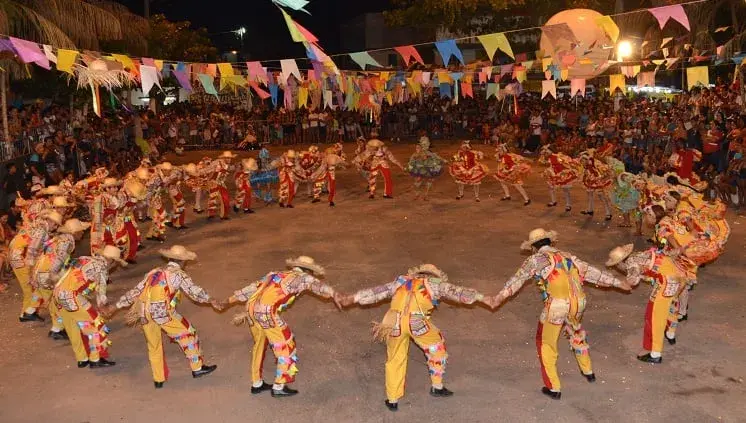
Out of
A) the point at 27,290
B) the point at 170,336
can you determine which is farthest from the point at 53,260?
the point at 170,336

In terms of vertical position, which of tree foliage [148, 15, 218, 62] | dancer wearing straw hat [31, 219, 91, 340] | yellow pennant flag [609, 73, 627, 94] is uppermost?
tree foliage [148, 15, 218, 62]

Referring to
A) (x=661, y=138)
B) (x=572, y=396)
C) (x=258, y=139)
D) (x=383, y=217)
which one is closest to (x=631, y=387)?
(x=572, y=396)

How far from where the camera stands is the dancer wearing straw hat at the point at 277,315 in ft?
21.6

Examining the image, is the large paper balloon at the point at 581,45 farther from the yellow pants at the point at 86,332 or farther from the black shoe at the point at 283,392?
the yellow pants at the point at 86,332

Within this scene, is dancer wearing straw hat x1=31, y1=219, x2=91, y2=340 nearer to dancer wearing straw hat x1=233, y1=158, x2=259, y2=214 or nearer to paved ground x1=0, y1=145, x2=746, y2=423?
paved ground x1=0, y1=145, x2=746, y2=423

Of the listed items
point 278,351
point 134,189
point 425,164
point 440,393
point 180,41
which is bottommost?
point 440,393

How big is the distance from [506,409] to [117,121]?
1927cm

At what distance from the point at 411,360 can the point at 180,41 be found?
85.1ft

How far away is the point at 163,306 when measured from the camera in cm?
680

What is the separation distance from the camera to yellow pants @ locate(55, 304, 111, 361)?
7.31 metres

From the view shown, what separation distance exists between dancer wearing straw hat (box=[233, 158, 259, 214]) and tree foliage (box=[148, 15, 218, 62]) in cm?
1325

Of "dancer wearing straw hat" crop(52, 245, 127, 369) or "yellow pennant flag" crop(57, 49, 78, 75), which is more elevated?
"yellow pennant flag" crop(57, 49, 78, 75)

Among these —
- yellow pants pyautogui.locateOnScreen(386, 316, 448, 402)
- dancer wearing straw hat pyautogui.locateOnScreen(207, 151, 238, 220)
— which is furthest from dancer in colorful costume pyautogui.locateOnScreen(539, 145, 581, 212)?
yellow pants pyautogui.locateOnScreen(386, 316, 448, 402)

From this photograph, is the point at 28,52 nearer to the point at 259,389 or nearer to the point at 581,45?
the point at 259,389
